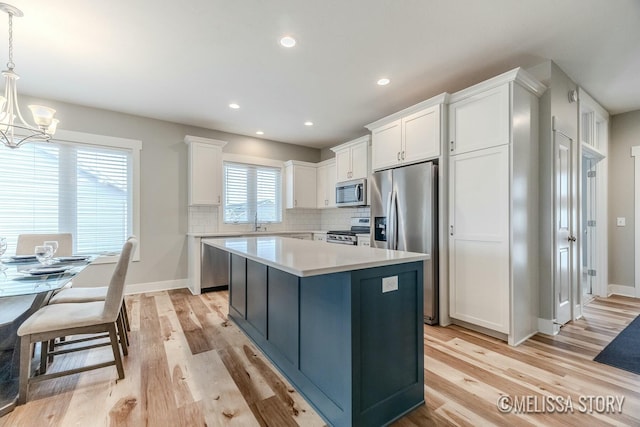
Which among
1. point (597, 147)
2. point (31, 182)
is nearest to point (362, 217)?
point (597, 147)

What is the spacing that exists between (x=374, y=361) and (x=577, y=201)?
10.4 ft

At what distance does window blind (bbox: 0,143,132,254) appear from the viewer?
3.52m

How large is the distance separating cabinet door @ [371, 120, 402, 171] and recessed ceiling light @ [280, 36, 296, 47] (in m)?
1.57

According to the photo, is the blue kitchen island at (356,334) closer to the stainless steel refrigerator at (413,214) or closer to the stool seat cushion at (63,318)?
the stool seat cushion at (63,318)

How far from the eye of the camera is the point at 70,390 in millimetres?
1878

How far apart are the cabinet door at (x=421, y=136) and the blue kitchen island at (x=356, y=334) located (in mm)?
1732

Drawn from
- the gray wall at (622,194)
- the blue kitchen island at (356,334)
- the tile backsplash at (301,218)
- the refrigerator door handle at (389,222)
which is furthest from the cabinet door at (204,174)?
the gray wall at (622,194)

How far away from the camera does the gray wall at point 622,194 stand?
3934mm

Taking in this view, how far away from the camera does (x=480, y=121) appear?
271 centimetres

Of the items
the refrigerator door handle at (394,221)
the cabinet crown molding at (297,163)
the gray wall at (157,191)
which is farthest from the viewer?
the cabinet crown molding at (297,163)

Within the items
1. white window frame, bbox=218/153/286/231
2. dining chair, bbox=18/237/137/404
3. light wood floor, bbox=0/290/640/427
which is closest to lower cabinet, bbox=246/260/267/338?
light wood floor, bbox=0/290/640/427

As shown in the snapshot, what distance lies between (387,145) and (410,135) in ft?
1.18

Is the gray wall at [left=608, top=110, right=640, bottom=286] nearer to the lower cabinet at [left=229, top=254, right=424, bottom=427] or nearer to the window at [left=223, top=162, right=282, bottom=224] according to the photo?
the lower cabinet at [left=229, top=254, right=424, bottom=427]

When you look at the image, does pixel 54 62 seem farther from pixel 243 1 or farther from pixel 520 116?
pixel 520 116
